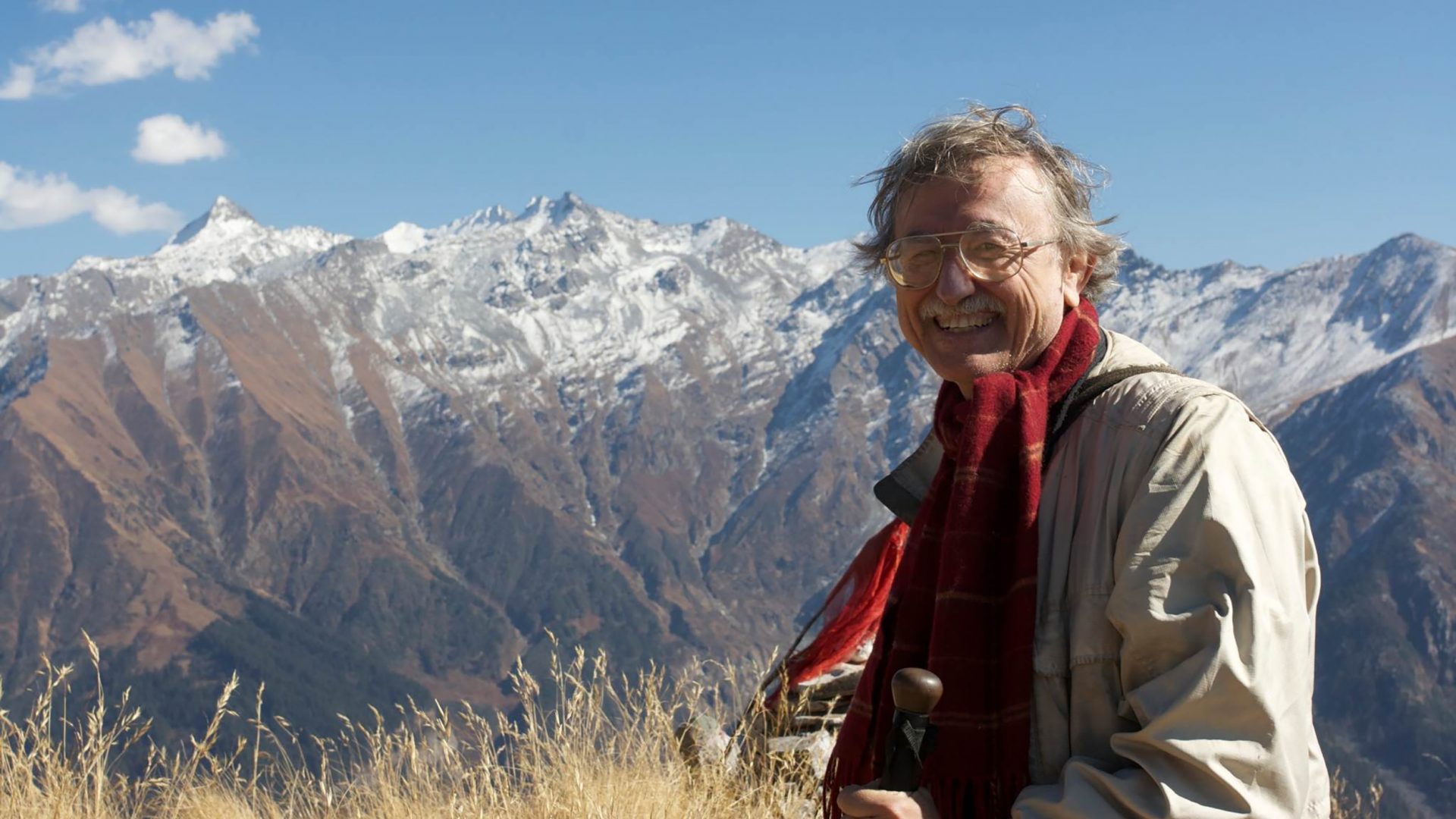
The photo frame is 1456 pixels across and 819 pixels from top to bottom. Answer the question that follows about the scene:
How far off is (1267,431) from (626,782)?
3.07 metres

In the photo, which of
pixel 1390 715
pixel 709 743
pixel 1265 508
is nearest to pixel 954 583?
pixel 1265 508

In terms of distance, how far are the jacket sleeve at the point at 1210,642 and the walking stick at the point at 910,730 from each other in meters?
0.25

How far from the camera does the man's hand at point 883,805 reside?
8.68ft

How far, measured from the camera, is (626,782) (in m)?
5.05

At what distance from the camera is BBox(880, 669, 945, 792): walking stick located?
8.04 feet

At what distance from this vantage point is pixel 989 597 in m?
2.74

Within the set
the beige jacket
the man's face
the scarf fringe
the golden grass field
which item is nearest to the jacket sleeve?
the beige jacket

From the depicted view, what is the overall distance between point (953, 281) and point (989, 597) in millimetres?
716

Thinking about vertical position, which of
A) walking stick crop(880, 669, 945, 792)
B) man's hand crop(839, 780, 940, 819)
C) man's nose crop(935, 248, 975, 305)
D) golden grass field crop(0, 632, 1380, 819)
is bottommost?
golden grass field crop(0, 632, 1380, 819)

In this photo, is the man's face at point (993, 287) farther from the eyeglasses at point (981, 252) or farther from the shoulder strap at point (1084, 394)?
the shoulder strap at point (1084, 394)

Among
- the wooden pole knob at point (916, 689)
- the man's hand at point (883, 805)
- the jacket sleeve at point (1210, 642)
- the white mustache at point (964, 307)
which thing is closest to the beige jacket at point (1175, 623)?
the jacket sleeve at point (1210, 642)

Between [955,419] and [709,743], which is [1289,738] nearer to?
[955,419]

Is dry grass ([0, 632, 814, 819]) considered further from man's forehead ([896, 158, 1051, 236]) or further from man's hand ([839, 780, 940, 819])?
man's forehead ([896, 158, 1051, 236])

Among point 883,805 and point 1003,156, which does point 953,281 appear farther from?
point 883,805
